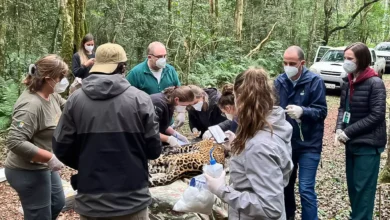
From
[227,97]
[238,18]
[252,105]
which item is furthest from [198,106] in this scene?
[238,18]

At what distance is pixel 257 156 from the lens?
206 cm

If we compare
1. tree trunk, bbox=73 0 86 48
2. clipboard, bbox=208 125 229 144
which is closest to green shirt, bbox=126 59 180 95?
clipboard, bbox=208 125 229 144

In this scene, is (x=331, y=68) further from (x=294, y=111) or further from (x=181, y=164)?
(x=181, y=164)

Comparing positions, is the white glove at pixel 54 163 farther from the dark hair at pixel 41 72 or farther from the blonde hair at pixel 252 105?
the blonde hair at pixel 252 105

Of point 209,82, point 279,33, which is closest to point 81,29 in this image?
point 209,82

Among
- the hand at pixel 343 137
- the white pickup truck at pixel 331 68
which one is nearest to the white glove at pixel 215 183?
the hand at pixel 343 137

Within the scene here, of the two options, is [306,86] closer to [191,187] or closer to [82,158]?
[191,187]

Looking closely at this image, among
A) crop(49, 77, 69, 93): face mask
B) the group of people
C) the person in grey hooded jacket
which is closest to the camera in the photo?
the person in grey hooded jacket

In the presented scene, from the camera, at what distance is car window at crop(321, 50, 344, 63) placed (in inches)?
583

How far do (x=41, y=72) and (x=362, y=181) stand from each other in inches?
127

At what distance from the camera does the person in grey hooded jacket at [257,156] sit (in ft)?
6.74

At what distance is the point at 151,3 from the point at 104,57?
10.6 metres

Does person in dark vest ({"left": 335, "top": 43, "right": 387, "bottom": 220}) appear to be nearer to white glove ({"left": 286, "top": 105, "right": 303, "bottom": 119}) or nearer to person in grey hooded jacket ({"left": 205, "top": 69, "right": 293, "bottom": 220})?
white glove ({"left": 286, "top": 105, "right": 303, "bottom": 119})

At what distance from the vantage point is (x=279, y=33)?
18.6 metres
